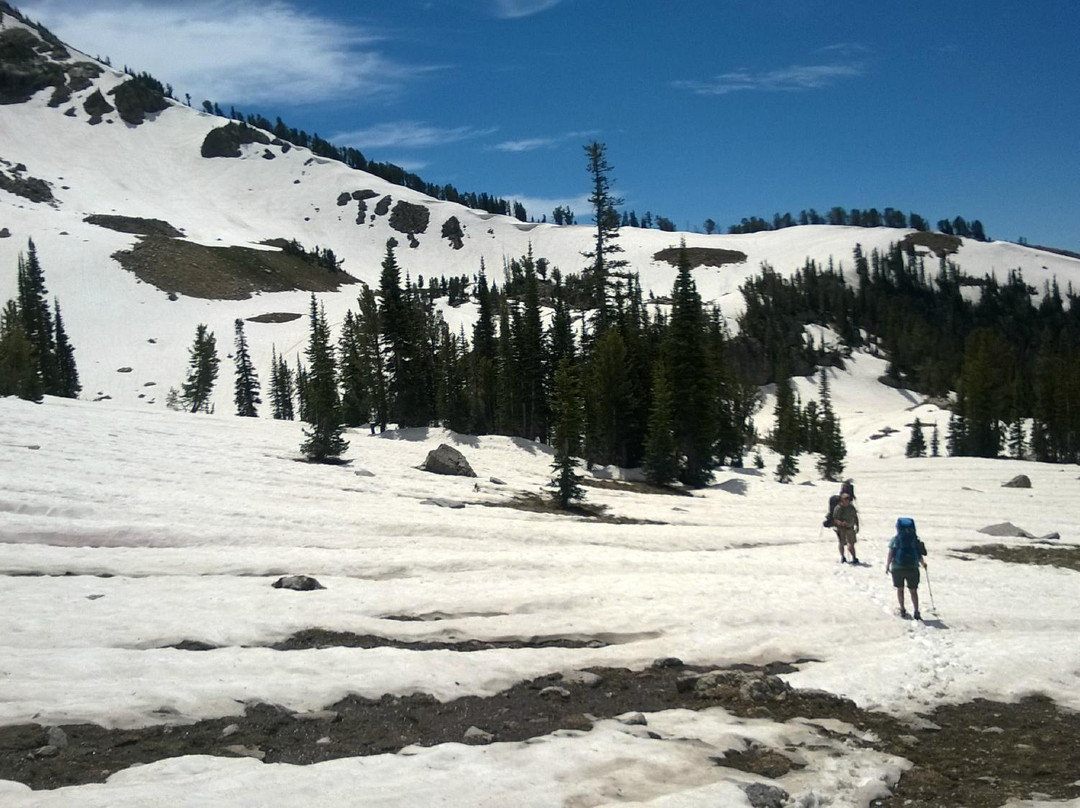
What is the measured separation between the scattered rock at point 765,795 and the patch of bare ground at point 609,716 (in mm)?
601

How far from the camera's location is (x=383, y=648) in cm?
1193

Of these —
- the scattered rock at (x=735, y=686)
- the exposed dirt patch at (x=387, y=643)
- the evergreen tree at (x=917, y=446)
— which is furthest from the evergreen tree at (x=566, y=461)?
the evergreen tree at (x=917, y=446)

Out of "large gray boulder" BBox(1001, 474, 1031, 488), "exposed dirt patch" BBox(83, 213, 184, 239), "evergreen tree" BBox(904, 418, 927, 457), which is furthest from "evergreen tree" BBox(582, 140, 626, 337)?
"exposed dirt patch" BBox(83, 213, 184, 239)

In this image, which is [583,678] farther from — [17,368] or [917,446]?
[917,446]

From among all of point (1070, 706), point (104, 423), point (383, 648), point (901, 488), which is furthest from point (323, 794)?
point (901, 488)

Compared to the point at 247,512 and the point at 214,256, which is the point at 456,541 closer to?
the point at 247,512

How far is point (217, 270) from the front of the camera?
516 ft

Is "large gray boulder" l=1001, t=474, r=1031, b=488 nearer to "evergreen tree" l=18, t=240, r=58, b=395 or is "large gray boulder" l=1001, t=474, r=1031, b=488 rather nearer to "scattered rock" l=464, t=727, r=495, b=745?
"scattered rock" l=464, t=727, r=495, b=745

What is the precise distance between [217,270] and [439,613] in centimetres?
16180

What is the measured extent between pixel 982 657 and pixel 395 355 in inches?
1912

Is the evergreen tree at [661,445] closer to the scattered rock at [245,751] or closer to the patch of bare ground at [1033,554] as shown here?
the patch of bare ground at [1033,554]

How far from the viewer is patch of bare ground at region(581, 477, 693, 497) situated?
3894cm

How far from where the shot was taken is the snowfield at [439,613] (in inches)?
313

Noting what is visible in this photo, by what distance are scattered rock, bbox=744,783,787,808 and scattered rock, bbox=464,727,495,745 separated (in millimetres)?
3063
